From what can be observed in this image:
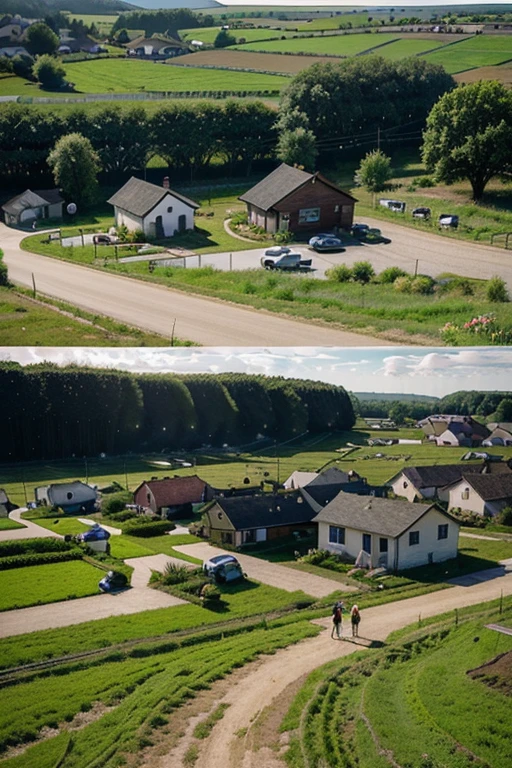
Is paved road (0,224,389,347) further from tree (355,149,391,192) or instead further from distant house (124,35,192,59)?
tree (355,149,391,192)

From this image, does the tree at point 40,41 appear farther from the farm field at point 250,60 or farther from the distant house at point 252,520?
the distant house at point 252,520

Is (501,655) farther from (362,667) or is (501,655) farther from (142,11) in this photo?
(142,11)

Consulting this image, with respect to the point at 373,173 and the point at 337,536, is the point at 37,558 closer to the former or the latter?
the point at 337,536

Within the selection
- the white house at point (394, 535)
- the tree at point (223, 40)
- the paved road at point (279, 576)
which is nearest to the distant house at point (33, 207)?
the tree at point (223, 40)

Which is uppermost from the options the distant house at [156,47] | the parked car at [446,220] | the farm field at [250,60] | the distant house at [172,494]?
the distant house at [156,47]

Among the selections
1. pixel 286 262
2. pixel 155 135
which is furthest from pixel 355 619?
pixel 155 135

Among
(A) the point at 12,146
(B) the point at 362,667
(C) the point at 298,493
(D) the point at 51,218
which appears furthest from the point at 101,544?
(A) the point at 12,146
